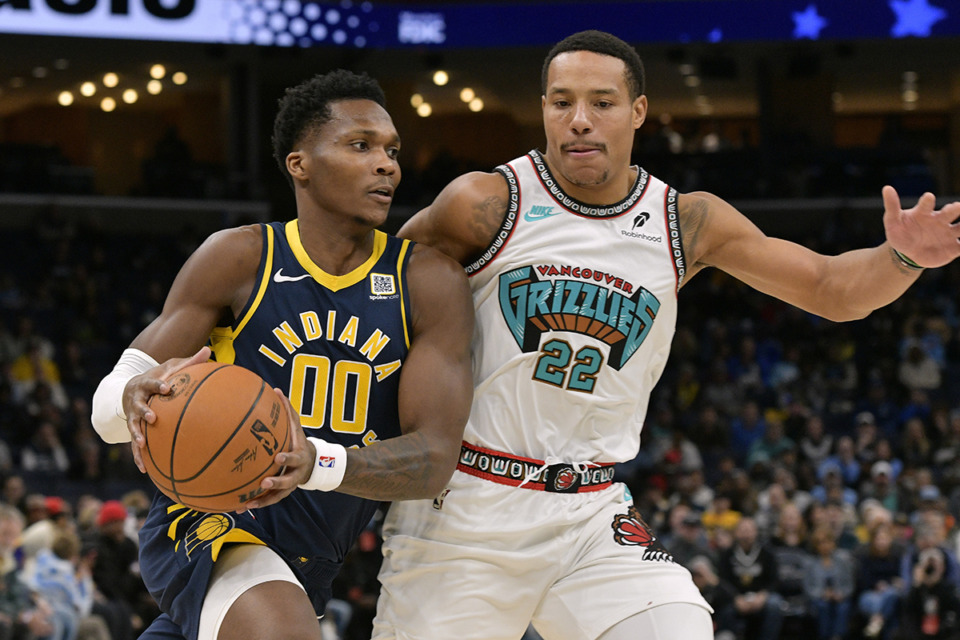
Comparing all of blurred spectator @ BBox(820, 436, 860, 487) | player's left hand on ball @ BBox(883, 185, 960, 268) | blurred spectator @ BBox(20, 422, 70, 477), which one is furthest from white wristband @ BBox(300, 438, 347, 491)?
blurred spectator @ BBox(820, 436, 860, 487)

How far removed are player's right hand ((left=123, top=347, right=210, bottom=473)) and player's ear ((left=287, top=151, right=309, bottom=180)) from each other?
2.87 feet

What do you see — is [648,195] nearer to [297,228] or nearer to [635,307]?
[635,307]

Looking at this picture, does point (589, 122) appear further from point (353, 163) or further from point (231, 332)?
point (231, 332)

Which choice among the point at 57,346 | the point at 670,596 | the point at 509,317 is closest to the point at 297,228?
the point at 509,317

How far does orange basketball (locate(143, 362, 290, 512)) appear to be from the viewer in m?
2.97

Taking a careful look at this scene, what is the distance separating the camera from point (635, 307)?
12.8ft

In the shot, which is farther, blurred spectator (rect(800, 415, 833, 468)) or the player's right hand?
blurred spectator (rect(800, 415, 833, 468))

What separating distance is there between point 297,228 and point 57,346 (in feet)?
43.1

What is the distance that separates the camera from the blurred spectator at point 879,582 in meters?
10.9

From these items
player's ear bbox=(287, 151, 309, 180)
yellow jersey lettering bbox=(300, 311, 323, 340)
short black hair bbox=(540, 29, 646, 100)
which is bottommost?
yellow jersey lettering bbox=(300, 311, 323, 340)

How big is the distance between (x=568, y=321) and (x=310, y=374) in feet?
2.74

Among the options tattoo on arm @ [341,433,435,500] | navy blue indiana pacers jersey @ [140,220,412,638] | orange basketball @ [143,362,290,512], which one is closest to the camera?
orange basketball @ [143,362,290,512]

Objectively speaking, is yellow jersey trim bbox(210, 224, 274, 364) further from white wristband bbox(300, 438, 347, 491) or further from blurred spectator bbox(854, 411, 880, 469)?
blurred spectator bbox(854, 411, 880, 469)

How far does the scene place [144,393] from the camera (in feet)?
10.3
